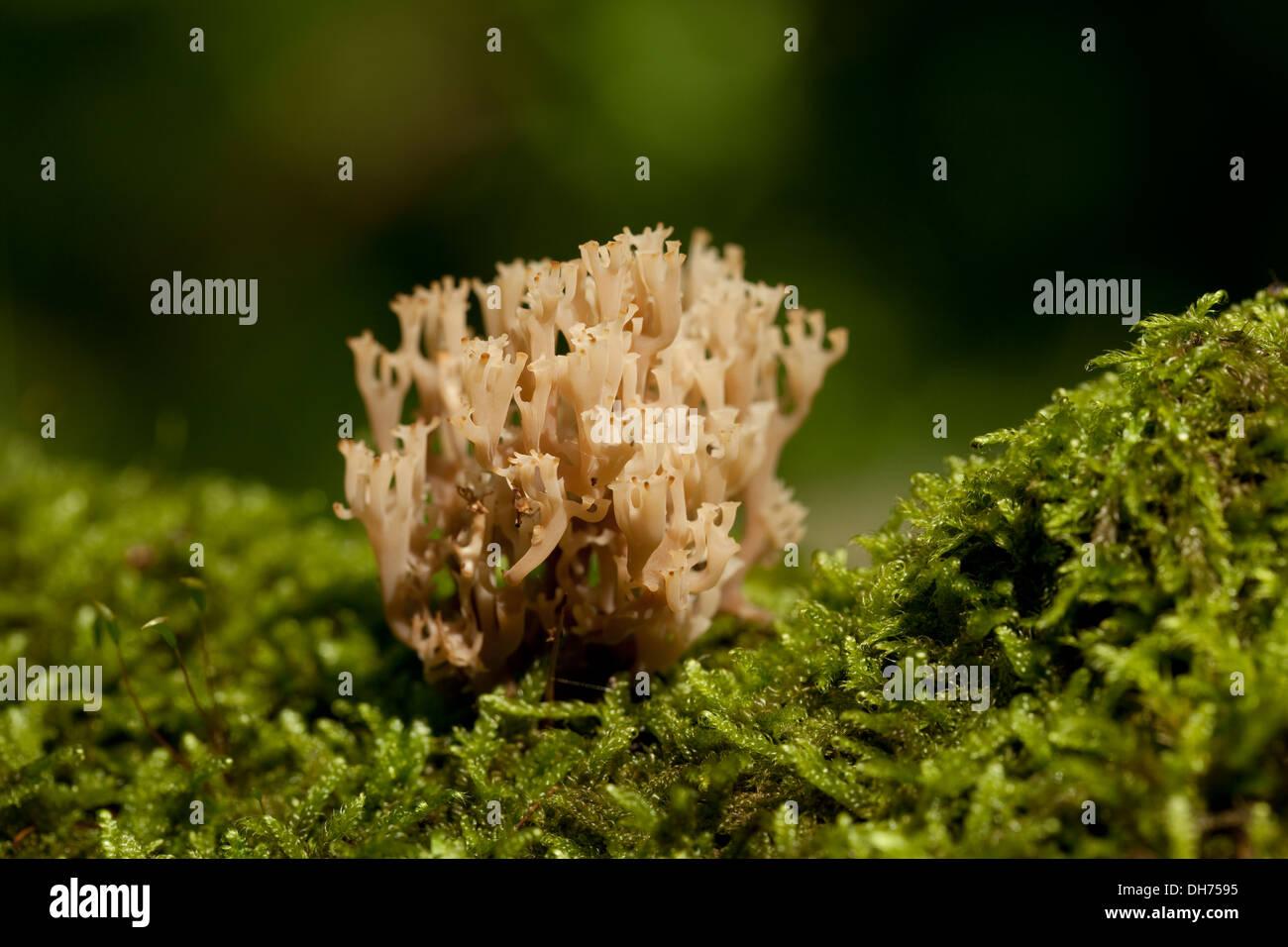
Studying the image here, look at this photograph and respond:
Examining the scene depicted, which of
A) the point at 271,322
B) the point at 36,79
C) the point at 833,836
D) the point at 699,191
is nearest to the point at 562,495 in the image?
the point at 833,836

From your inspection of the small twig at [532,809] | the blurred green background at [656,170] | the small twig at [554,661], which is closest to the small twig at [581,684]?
the small twig at [554,661]

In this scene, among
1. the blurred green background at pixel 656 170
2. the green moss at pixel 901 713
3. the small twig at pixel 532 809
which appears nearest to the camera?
the green moss at pixel 901 713

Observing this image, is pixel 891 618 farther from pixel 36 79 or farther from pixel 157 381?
pixel 36 79

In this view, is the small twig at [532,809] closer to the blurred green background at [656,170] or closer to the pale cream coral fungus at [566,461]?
the pale cream coral fungus at [566,461]

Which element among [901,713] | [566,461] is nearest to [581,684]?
[566,461]

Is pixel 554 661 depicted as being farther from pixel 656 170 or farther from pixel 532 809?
pixel 656 170

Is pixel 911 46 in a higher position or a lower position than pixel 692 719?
higher
